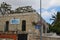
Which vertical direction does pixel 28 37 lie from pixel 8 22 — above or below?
below

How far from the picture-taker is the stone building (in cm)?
3481

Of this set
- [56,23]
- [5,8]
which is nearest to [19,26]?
[5,8]

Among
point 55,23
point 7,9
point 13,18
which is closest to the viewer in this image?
point 13,18

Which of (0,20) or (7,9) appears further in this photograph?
(7,9)

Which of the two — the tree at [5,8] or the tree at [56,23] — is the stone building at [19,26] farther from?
the tree at [56,23]

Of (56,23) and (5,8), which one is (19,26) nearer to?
(5,8)

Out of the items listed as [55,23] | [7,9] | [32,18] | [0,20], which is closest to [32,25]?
[32,18]

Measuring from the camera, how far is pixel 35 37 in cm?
3431

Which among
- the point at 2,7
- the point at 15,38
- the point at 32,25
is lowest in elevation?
the point at 15,38

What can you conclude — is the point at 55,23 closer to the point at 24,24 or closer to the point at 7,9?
the point at 7,9

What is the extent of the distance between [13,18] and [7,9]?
33.4 feet

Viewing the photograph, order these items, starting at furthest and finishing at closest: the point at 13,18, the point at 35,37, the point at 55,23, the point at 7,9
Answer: the point at 55,23 → the point at 7,9 → the point at 13,18 → the point at 35,37

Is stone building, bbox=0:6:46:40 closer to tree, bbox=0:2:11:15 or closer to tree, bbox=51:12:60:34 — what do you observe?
tree, bbox=0:2:11:15

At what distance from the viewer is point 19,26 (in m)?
36.1
